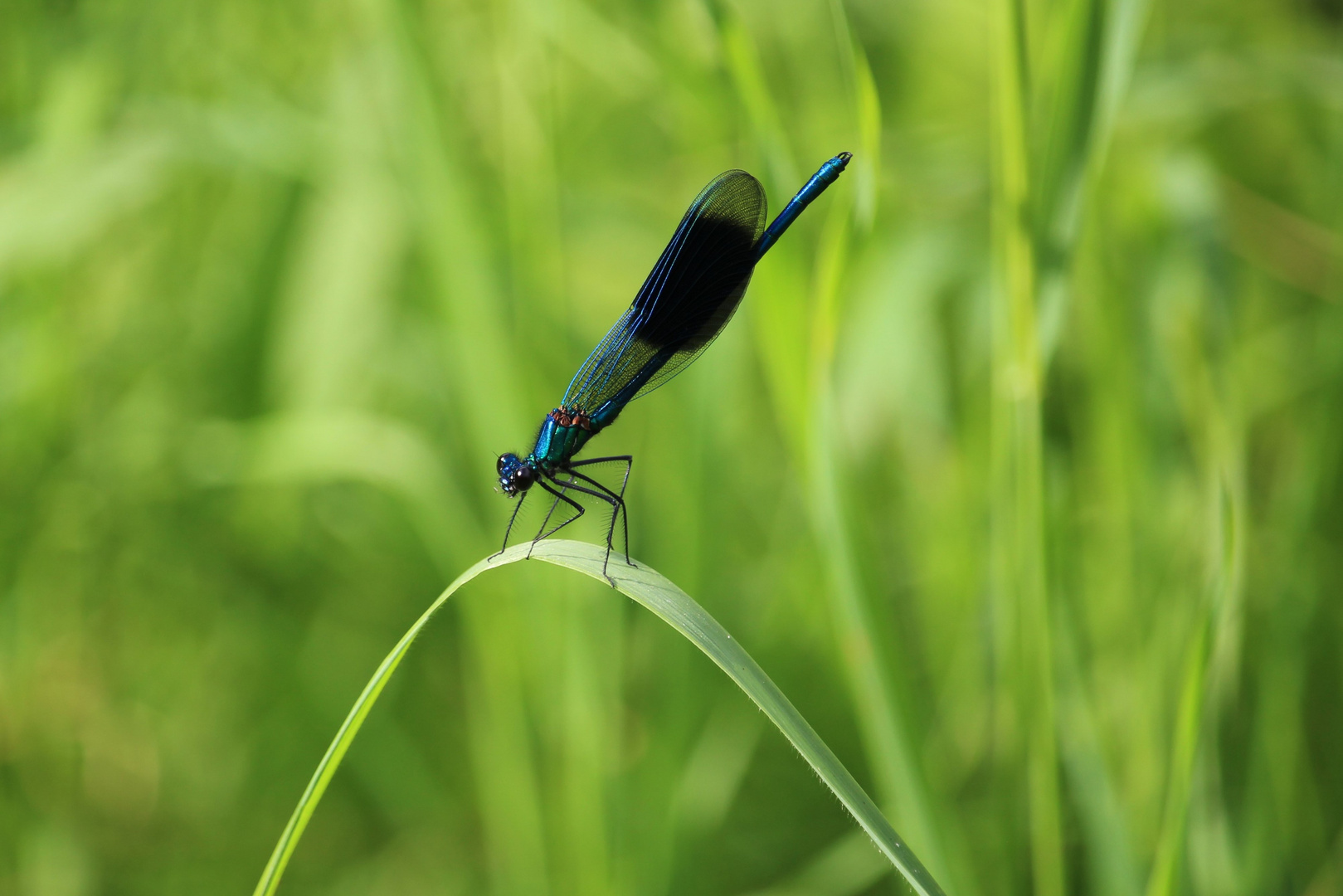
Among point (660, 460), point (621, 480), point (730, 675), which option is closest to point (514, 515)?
point (621, 480)

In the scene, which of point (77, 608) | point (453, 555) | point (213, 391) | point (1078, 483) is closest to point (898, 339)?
point (1078, 483)

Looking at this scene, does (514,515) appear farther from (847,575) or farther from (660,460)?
(847,575)

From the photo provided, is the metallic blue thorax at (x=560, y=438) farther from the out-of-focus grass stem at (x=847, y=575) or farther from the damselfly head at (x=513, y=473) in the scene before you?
the out-of-focus grass stem at (x=847, y=575)

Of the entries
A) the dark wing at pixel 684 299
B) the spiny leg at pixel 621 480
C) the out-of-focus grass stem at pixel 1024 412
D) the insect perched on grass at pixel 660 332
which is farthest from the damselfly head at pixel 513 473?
the out-of-focus grass stem at pixel 1024 412

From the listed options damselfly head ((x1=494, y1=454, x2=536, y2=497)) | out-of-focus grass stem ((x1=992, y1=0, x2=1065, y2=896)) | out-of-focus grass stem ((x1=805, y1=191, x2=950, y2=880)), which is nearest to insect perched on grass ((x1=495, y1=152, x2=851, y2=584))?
damselfly head ((x1=494, y1=454, x2=536, y2=497))

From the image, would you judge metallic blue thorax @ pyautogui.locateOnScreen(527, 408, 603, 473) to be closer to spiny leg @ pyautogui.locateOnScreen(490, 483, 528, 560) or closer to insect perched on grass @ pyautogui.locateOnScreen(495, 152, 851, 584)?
insect perched on grass @ pyautogui.locateOnScreen(495, 152, 851, 584)

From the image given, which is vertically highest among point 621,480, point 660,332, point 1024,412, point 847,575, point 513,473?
point 660,332

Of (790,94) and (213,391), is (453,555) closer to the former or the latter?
(213,391)
